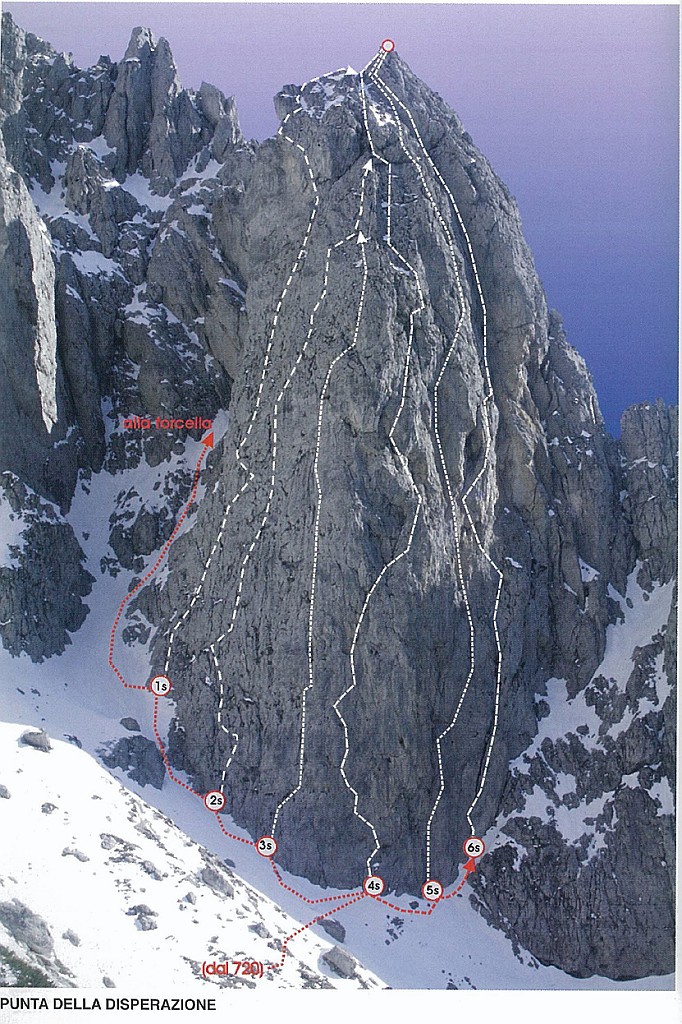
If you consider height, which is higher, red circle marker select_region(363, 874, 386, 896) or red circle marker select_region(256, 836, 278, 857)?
red circle marker select_region(363, 874, 386, 896)

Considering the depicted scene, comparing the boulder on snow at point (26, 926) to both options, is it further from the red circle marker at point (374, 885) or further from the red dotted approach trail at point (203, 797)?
the red circle marker at point (374, 885)

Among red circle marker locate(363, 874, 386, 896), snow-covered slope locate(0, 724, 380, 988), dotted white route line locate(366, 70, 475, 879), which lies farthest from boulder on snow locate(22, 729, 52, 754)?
dotted white route line locate(366, 70, 475, 879)

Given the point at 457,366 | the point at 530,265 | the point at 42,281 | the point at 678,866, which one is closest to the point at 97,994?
the point at 678,866

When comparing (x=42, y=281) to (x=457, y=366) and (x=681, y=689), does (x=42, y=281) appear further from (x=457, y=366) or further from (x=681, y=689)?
(x=681, y=689)

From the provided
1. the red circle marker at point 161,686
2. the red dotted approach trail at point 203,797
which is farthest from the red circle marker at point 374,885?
the red circle marker at point 161,686

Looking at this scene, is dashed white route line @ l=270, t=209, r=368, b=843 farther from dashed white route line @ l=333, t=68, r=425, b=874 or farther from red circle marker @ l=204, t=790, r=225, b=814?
red circle marker @ l=204, t=790, r=225, b=814

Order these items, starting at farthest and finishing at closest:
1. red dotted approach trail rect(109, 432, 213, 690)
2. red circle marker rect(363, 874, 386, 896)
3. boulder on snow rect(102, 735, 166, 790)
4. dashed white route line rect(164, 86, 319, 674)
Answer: red dotted approach trail rect(109, 432, 213, 690) < dashed white route line rect(164, 86, 319, 674) < boulder on snow rect(102, 735, 166, 790) < red circle marker rect(363, 874, 386, 896)

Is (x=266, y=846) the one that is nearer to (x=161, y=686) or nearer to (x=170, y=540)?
(x=161, y=686)
